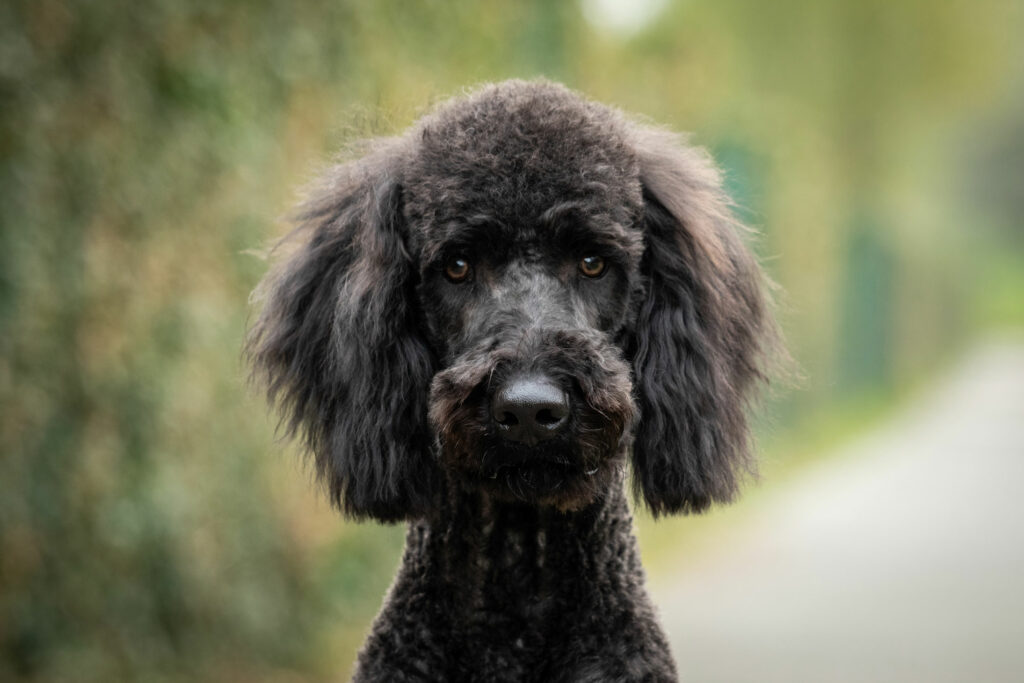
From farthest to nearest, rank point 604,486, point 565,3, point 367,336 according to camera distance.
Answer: point 565,3 < point 367,336 < point 604,486

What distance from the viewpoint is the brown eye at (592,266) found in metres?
2.63

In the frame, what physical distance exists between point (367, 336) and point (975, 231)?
1983 inches

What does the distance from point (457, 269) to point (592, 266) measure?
0.30 meters

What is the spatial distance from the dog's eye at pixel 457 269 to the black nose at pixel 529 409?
14.9 inches

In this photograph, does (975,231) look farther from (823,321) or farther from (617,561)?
(617,561)

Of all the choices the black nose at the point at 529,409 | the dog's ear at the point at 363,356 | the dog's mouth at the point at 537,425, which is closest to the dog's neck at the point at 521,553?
the dog's ear at the point at 363,356

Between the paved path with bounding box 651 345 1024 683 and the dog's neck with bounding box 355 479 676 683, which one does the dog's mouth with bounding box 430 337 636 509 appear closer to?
the dog's neck with bounding box 355 479 676 683

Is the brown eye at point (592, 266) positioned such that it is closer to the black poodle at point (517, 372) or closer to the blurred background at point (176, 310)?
the black poodle at point (517, 372)

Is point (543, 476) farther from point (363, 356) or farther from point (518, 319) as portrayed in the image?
point (363, 356)

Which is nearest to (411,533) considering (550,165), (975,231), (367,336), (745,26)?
(367,336)

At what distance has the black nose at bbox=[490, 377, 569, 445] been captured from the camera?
232 centimetres

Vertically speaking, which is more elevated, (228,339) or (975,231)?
(975,231)

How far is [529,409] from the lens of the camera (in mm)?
2324

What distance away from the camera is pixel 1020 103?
2117 inches
